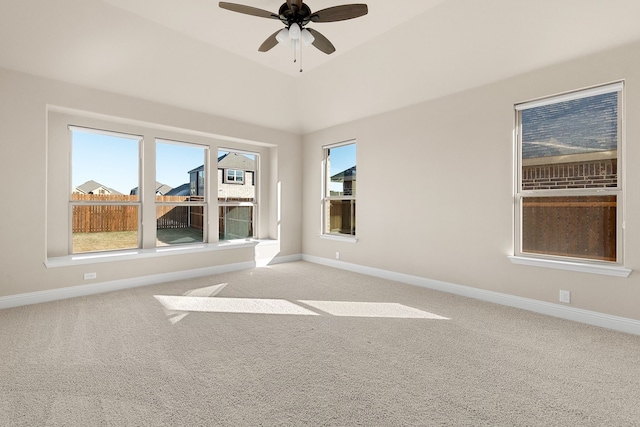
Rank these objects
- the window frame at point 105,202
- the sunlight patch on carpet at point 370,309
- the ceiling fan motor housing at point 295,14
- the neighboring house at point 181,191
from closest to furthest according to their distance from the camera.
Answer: the ceiling fan motor housing at point 295,14 < the sunlight patch on carpet at point 370,309 < the window frame at point 105,202 < the neighboring house at point 181,191

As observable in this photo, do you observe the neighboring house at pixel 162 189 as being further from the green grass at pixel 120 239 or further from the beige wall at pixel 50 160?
the green grass at pixel 120 239

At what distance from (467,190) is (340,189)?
8.19 feet

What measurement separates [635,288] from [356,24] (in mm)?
3965

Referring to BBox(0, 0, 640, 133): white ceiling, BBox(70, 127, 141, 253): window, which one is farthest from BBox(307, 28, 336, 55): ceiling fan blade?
BBox(70, 127, 141, 253): window

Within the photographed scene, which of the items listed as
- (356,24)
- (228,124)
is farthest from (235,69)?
(356,24)

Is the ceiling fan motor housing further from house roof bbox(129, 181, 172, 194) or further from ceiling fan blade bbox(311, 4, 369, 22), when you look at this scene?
house roof bbox(129, 181, 172, 194)

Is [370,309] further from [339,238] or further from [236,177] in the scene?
[236,177]

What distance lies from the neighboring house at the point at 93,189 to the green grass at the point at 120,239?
613 mm

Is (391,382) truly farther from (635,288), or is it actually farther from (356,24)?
(356,24)

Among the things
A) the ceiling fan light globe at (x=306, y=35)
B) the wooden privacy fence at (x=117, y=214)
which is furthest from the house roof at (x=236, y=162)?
the ceiling fan light globe at (x=306, y=35)

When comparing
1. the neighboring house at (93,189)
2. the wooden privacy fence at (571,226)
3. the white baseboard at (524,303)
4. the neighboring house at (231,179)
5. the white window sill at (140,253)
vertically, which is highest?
the neighboring house at (231,179)

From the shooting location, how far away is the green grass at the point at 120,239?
438 cm

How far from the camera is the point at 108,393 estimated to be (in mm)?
1948

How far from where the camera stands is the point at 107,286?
4.19 meters
